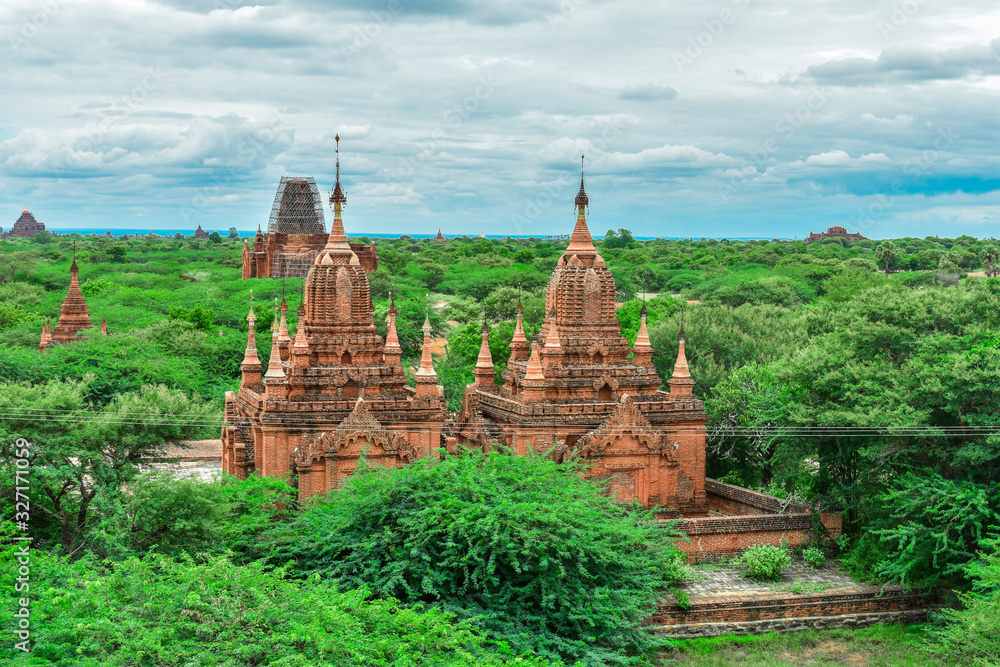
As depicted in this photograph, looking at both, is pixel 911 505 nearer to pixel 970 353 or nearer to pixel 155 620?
pixel 970 353

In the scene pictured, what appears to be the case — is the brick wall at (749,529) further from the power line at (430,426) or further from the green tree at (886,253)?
the green tree at (886,253)

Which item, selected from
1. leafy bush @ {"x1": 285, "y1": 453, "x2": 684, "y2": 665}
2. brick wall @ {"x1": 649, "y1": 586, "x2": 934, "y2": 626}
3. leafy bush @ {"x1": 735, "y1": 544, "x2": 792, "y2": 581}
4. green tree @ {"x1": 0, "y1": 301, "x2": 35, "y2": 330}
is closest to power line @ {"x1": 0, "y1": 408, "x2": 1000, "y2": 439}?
leafy bush @ {"x1": 735, "y1": 544, "x2": 792, "y2": 581}

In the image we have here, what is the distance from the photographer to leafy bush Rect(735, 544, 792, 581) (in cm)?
2669

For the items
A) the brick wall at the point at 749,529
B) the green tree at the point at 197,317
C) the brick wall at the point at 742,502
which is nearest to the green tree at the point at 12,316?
the green tree at the point at 197,317

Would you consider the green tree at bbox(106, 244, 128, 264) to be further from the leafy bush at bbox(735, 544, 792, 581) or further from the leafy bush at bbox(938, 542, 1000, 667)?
the leafy bush at bbox(938, 542, 1000, 667)

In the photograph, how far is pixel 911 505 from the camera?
2498 cm

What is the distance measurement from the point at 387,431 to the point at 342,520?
5.61 metres

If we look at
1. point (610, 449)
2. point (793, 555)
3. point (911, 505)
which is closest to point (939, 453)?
point (911, 505)

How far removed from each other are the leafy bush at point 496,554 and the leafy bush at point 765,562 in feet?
15.4

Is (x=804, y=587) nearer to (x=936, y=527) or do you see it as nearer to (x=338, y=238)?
(x=936, y=527)

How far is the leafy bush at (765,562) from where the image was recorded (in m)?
26.7

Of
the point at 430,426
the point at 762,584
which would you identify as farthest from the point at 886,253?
the point at 430,426

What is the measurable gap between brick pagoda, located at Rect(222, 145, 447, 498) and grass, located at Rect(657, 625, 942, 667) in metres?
8.77

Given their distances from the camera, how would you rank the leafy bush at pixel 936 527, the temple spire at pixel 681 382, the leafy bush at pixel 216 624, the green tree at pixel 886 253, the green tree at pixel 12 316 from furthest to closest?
the green tree at pixel 886 253 < the green tree at pixel 12 316 < the temple spire at pixel 681 382 < the leafy bush at pixel 936 527 < the leafy bush at pixel 216 624
